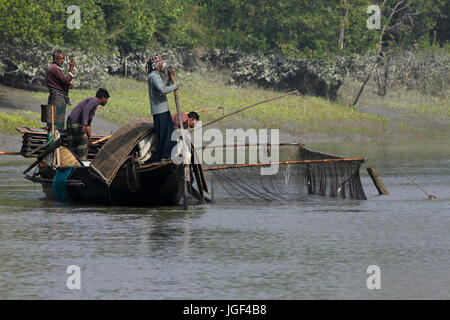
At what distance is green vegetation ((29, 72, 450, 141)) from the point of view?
41.2 m

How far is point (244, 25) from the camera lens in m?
53.7

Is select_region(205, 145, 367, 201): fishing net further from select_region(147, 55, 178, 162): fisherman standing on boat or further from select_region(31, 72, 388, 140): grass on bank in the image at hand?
select_region(31, 72, 388, 140): grass on bank

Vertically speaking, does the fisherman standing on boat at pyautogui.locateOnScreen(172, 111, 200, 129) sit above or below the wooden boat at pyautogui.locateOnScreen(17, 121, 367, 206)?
above

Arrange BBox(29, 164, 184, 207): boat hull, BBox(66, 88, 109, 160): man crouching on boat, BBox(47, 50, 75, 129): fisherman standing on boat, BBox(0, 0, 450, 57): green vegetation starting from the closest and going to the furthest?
BBox(29, 164, 184, 207): boat hull, BBox(66, 88, 109, 160): man crouching on boat, BBox(47, 50, 75, 129): fisherman standing on boat, BBox(0, 0, 450, 57): green vegetation

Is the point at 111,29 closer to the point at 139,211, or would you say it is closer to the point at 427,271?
the point at 139,211

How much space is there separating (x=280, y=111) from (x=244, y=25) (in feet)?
37.2

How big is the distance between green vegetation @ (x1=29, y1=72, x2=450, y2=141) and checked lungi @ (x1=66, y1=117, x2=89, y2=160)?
18.4m

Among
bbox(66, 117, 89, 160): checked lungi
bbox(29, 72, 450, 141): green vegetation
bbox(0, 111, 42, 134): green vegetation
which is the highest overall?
bbox(29, 72, 450, 141): green vegetation

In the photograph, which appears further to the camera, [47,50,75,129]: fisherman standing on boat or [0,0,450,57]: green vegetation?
[0,0,450,57]: green vegetation

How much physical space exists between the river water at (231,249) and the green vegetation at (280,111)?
69.1 feet

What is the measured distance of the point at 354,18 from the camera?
5169 centimetres

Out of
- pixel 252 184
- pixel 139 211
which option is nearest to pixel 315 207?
pixel 252 184

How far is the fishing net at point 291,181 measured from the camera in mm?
18469

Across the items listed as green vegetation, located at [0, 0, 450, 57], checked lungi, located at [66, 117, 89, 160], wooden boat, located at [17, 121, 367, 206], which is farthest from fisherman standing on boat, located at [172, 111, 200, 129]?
green vegetation, located at [0, 0, 450, 57]
